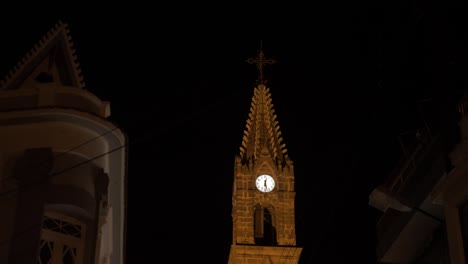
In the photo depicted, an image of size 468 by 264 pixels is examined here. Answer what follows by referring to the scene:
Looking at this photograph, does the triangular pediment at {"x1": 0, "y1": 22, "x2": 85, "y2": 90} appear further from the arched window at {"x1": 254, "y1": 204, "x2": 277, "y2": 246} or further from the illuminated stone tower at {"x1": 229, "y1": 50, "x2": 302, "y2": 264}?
the arched window at {"x1": 254, "y1": 204, "x2": 277, "y2": 246}

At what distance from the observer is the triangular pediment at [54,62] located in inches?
824

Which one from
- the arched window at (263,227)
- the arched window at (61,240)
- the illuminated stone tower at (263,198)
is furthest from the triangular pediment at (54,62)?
the arched window at (263,227)

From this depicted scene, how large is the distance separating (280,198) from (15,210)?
123 feet

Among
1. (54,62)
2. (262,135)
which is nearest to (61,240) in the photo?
(54,62)

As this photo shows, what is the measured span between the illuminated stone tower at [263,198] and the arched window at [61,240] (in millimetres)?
34172

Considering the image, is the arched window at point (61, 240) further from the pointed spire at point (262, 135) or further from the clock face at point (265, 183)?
the pointed spire at point (262, 135)

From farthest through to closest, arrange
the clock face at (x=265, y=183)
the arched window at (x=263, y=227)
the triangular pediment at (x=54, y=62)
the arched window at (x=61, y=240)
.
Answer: the clock face at (x=265, y=183), the arched window at (x=263, y=227), the triangular pediment at (x=54, y=62), the arched window at (x=61, y=240)

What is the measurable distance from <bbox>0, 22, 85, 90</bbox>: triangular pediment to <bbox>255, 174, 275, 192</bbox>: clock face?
34685 mm

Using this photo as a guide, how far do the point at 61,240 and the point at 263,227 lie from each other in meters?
36.6

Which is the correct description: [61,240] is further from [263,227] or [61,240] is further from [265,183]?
[265,183]

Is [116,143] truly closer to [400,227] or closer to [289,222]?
[400,227]

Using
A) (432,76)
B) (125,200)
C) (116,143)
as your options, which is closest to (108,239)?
(125,200)

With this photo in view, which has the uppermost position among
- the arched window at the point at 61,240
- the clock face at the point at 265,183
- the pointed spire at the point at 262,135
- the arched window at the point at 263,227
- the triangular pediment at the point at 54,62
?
the pointed spire at the point at 262,135

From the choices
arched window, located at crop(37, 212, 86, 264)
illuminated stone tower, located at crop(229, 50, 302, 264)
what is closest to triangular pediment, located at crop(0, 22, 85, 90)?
arched window, located at crop(37, 212, 86, 264)
